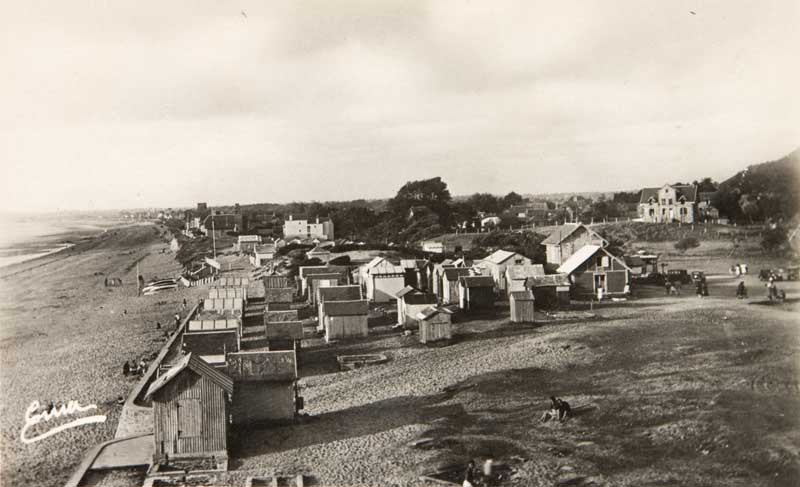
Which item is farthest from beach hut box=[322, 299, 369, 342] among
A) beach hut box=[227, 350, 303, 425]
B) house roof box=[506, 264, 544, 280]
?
beach hut box=[227, 350, 303, 425]

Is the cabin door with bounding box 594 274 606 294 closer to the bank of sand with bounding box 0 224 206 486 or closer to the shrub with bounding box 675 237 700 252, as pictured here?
the shrub with bounding box 675 237 700 252

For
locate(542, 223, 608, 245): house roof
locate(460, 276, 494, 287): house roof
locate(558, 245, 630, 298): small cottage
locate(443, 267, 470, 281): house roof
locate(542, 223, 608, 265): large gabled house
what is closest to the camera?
locate(460, 276, 494, 287): house roof

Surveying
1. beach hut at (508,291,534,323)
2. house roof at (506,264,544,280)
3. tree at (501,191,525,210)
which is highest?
tree at (501,191,525,210)

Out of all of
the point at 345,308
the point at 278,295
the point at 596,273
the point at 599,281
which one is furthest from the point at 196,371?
the point at 599,281

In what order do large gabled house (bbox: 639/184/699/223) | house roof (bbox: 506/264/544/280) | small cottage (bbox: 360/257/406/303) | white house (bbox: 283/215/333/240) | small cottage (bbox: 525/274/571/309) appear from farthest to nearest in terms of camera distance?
white house (bbox: 283/215/333/240), small cottage (bbox: 360/257/406/303), house roof (bbox: 506/264/544/280), small cottage (bbox: 525/274/571/309), large gabled house (bbox: 639/184/699/223)

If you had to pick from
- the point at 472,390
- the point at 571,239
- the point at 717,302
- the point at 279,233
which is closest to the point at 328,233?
the point at 279,233

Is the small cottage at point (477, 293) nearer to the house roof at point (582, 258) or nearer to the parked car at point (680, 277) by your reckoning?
the house roof at point (582, 258)
